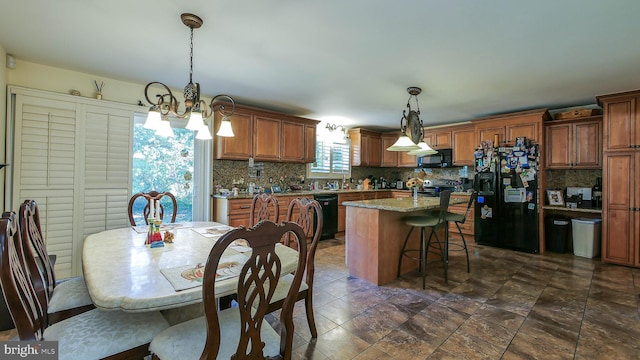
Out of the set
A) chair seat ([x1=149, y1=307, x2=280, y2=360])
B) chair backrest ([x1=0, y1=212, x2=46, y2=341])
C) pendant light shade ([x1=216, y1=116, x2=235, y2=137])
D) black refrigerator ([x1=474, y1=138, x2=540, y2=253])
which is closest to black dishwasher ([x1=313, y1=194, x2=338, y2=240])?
black refrigerator ([x1=474, y1=138, x2=540, y2=253])

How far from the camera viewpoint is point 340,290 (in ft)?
9.55

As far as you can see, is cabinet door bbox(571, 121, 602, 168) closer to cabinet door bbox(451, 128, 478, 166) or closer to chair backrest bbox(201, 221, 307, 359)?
cabinet door bbox(451, 128, 478, 166)

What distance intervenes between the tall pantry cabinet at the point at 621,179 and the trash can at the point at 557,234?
0.47m

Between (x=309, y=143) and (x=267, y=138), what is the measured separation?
894 mm

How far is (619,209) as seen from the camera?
3.76 meters

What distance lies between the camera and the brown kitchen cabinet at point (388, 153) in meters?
6.62

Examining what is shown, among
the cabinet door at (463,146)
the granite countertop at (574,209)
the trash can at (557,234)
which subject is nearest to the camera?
the granite countertop at (574,209)

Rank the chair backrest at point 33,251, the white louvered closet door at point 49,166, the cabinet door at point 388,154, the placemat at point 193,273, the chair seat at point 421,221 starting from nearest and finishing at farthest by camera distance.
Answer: the placemat at point 193,273, the chair backrest at point 33,251, the white louvered closet door at point 49,166, the chair seat at point 421,221, the cabinet door at point 388,154

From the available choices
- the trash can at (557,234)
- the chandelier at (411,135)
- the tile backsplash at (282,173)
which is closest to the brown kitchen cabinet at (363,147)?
the tile backsplash at (282,173)

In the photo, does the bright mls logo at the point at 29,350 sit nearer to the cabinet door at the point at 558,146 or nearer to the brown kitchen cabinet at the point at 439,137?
the cabinet door at the point at 558,146

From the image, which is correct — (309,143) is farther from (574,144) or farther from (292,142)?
(574,144)

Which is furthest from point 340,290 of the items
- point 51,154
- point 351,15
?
point 51,154

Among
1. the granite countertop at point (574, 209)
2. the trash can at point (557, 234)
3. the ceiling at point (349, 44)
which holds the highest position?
the ceiling at point (349, 44)

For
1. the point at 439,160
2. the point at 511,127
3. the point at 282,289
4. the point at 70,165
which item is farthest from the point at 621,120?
the point at 70,165
